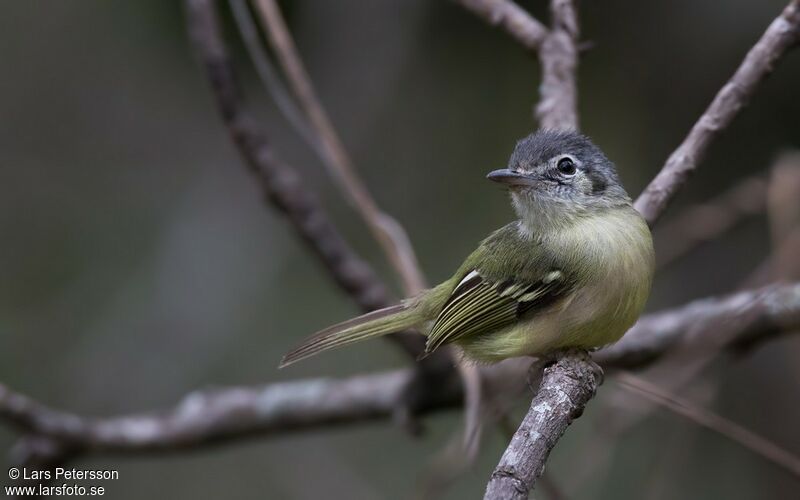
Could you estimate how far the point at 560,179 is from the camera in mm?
3215

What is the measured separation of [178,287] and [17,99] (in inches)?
85.1

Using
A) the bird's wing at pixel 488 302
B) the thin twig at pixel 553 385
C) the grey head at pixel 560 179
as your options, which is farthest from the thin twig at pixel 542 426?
the grey head at pixel 560 179

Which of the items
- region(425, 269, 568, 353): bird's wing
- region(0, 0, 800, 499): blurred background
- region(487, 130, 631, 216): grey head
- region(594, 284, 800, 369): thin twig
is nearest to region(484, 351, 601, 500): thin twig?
region(425, 269, 568, 353): bird's wing

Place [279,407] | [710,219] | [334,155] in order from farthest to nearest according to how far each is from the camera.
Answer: [279,407]
[710,219]
[334,155]

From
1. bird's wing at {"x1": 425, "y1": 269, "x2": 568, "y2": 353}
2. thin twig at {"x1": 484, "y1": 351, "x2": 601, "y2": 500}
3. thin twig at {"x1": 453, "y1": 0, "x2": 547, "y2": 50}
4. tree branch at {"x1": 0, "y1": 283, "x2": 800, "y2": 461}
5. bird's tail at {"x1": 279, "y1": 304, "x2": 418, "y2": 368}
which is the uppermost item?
thin twig at {"x1": 453, "y1": 0, "x2": 547, "y2": 50}

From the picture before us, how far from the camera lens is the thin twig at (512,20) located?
132 inches

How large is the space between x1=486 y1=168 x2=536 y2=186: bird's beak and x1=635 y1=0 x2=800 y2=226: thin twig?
51 centimetres

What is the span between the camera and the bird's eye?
124 inches

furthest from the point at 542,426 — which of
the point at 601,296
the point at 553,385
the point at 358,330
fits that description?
the point at 358,330

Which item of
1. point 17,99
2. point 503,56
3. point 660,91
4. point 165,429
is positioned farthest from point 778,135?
point 17,99

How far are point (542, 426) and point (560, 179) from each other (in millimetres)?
1315

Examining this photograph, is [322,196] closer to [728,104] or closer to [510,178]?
[510,178]

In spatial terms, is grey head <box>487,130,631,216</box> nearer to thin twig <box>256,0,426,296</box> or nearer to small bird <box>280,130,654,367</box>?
small bird <box>280,130,654,367</box>

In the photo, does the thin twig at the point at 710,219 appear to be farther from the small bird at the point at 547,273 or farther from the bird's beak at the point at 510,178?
the bird's beak at the point at 510,178
